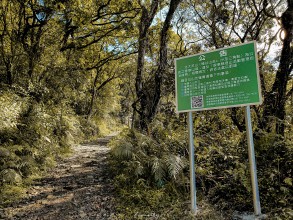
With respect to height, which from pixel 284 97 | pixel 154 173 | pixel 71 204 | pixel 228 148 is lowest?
pixel 71 204

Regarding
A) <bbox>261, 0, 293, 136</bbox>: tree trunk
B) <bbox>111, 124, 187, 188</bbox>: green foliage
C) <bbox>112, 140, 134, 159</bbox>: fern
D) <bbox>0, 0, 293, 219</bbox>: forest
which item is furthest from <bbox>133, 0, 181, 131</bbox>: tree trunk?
<bbox>261, 0, 293, 136</bbox>: tree trunk

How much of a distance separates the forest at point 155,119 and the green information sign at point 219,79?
1.40 meters

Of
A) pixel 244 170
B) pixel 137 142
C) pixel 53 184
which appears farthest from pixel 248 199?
pixel 53 184

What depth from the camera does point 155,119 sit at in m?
7.70

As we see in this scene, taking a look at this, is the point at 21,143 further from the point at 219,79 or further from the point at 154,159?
the point at 219,79

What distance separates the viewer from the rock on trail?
4.22 m

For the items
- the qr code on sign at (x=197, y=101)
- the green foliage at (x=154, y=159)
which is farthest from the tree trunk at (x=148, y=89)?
the qr code on sign at (x=197, y=101)

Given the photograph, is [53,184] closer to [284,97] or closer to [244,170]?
[244,170]

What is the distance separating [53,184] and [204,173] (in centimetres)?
394

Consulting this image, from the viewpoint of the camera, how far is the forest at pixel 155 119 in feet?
14.1

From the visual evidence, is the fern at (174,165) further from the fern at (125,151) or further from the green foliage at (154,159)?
the fern at (125,151)

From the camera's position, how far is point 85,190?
5.29 meters

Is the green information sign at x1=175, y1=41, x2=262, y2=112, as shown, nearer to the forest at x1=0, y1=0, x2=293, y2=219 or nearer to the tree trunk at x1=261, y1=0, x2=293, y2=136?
the forest at x1=0, y1=0, x2=293, y2=219

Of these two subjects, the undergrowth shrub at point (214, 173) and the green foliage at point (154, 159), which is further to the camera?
the green foliage at point (154, 159)
